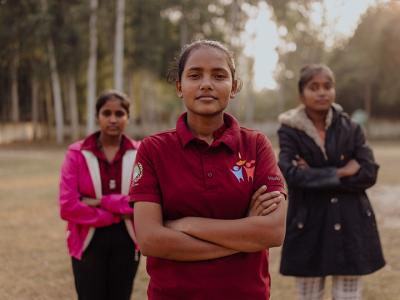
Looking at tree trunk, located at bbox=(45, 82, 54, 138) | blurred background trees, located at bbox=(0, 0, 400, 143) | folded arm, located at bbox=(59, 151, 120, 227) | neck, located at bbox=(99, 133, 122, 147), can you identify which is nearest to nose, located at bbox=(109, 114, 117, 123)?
neck, located at bbox=(99, 133, 122, 147)

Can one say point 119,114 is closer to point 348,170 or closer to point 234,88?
point 234,88

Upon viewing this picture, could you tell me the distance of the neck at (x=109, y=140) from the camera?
3727 millimetres

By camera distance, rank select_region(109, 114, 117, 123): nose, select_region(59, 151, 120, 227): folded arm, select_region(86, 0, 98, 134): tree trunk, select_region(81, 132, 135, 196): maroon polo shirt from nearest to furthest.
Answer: select_region(59, 151, 120, 227): folded arm, select_region(81, 132, 135, 196): maroon polo shirt, select_region(109, 114, 117, 123): nose, select_region(86, 0, 98, 134): tree trunk

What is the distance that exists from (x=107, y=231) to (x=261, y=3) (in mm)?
30110

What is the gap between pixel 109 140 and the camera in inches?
147

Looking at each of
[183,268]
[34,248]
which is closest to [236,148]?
[183,268]

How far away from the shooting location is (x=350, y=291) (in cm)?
373

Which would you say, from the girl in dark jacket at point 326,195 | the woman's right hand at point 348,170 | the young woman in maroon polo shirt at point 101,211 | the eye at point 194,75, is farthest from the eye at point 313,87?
the eye at point 194,75

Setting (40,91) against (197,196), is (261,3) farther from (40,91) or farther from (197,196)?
(197,196)

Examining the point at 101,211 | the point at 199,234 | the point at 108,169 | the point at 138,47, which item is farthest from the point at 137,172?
the point at 138,47

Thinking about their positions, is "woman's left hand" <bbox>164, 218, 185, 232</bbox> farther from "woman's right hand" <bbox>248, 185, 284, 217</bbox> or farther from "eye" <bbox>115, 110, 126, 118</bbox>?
"eye" <bbox>115, 110, 126, 118</bbox>

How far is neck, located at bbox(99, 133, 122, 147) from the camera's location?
373cm

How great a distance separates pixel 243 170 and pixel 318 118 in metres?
1.80

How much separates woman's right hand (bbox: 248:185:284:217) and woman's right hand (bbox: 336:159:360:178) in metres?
1.51
